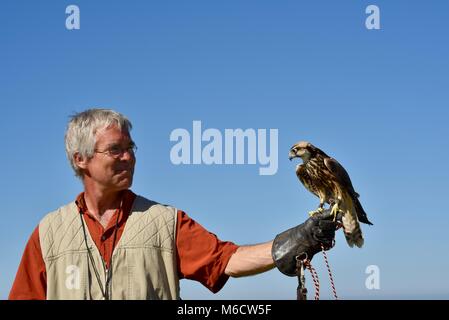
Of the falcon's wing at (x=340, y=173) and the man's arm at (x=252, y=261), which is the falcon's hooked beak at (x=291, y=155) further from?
the man's arm at (x=252, y=261)

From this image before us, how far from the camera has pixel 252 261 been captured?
5.77 metres

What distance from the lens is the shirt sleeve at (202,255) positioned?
5.89 metres

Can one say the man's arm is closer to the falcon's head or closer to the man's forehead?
the falcon's head

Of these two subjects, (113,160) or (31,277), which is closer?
(113,160)

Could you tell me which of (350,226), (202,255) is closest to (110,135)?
(202,255)

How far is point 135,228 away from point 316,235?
126 centimetres

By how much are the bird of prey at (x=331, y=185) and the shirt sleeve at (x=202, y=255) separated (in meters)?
0.67

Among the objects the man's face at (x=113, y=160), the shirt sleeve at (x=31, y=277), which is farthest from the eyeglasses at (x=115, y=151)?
the shirt sleeve at (x=31, y=277)

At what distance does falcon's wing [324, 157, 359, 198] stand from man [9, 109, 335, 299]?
26.6 inches

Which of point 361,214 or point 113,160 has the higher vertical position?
point 113,160

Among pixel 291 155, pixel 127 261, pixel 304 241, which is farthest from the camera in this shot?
pixel 291 155

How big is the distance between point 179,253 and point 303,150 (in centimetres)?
108

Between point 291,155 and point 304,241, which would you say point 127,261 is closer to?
point 304,241

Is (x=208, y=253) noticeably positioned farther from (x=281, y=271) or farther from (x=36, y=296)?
(x=36, y=296)
